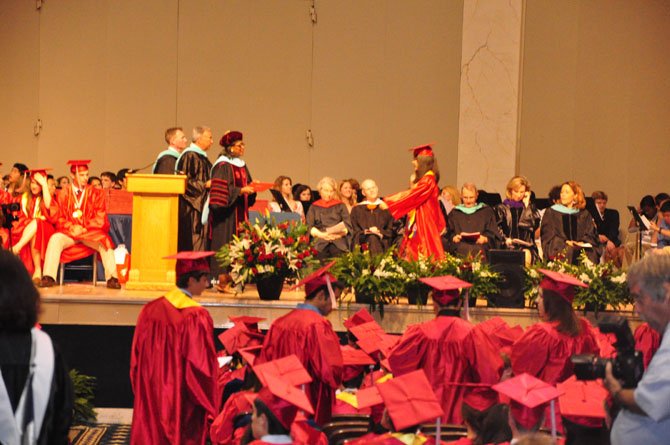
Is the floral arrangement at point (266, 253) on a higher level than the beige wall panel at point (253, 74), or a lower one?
lower

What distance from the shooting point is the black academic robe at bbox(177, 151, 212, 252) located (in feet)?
33.4

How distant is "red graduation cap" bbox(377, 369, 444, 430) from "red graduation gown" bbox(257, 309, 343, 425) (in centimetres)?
125

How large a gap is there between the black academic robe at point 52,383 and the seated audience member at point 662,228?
883cm

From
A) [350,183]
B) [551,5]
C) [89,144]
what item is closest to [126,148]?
[89,144]


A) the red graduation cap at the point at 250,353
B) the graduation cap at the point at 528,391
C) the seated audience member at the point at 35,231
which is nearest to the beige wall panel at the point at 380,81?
the seated audience member at the point at 35,231

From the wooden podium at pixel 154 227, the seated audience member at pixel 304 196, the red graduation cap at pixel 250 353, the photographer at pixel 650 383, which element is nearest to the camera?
the photographer at pixel 650 383

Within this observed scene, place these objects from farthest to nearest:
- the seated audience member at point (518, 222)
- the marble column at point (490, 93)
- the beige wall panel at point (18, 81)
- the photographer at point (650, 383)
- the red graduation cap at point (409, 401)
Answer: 1. the beige wall panel at point (18, 81)
2. the marble column at point (490, 93)
3. the seated audience member at point (518, 222)
4. the red graduation cap at point (409, 401)
5. the photographer at point (650, 383)

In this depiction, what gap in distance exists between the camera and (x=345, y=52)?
1647cm

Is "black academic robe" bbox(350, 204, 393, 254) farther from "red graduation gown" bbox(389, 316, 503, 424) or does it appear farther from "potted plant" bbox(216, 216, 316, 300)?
"red graduation gown" bbox(389, 316, 503, 424)

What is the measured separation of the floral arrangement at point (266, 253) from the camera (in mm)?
9125

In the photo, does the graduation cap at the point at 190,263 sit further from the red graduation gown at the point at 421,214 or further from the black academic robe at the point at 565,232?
the black academic robe at the point at 565,232

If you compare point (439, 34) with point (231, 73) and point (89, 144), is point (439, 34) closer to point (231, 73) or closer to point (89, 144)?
point (231, 73)

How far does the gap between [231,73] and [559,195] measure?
21.9 ft

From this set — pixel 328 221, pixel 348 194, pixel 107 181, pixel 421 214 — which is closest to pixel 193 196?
pixel 328 221
